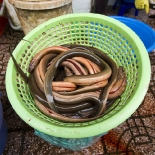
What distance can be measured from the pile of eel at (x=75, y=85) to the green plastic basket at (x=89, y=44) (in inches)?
1.8

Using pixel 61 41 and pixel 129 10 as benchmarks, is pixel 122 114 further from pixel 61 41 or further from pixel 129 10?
pixel 129 10

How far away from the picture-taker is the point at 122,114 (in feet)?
2.12

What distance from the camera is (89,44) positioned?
113 cm

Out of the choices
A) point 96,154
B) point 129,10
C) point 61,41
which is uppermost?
point 61,41

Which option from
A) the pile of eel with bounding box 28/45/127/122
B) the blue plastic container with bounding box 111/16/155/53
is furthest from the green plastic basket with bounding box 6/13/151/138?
the blue plastic container with bounding box 111/16/155/53

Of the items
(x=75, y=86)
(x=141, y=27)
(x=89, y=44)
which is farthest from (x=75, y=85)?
(x=141, y=27)

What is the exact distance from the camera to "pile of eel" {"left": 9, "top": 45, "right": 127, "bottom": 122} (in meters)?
0.80

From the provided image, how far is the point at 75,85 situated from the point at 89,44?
390mm

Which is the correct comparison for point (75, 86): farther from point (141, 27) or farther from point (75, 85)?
point (141, 27)

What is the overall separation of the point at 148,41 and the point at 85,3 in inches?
30.0

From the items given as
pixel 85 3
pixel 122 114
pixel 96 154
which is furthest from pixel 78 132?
pixel 85 3

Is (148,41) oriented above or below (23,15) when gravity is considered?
below

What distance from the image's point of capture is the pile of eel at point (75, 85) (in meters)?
0.80

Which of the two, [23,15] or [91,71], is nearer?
[91,71]
